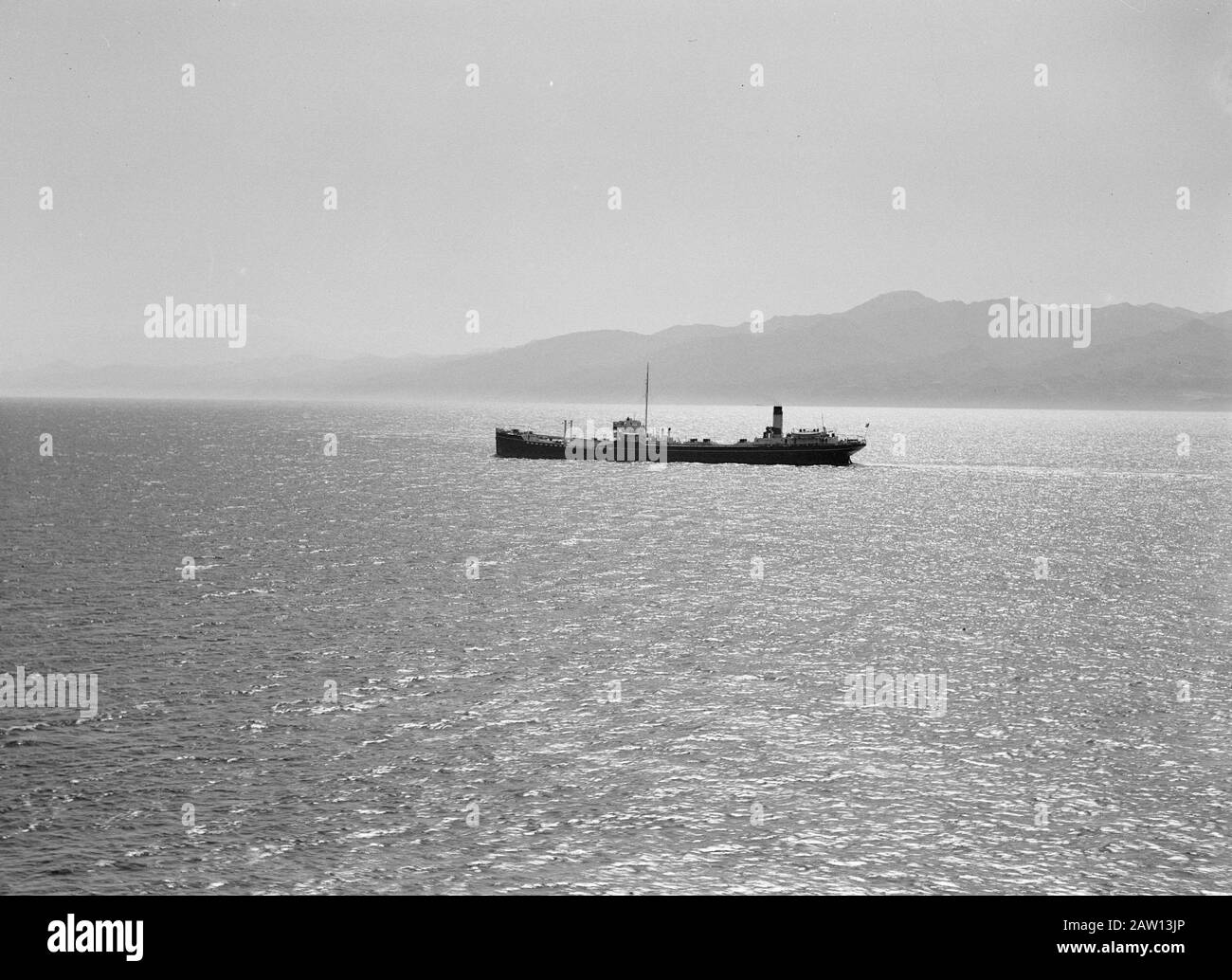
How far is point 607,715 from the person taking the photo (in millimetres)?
42594

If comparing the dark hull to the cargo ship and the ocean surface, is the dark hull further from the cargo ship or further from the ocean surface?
the ocean surface

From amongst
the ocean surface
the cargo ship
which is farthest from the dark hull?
the ocean surface

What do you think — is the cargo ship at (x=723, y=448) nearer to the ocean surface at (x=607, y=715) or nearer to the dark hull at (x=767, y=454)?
the dark hull at (x=767, y=454)

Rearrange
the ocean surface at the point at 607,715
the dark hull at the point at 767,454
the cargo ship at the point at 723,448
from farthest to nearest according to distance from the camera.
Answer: the cargo ship at the point at 723,448 → the dark hull at the point at 767,454 → the ocean surface at the point at 607,715

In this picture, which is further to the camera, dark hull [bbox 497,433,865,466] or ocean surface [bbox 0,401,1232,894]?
dark hull [bbox 497,433,865,466]

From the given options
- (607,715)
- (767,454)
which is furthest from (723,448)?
(607,715)

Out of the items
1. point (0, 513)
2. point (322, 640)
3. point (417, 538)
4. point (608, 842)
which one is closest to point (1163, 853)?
point (608, 842)

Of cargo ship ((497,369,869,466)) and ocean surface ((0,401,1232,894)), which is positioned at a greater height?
cargo ship ((497,369,869,466))

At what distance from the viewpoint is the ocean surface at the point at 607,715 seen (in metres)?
29.4

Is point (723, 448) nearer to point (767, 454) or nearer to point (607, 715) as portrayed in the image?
point (767, 454)

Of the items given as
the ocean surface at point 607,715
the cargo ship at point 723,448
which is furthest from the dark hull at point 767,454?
the ocean surface at point 607,715

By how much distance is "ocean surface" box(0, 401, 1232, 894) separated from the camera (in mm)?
29422

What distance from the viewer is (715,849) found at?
3019cm
